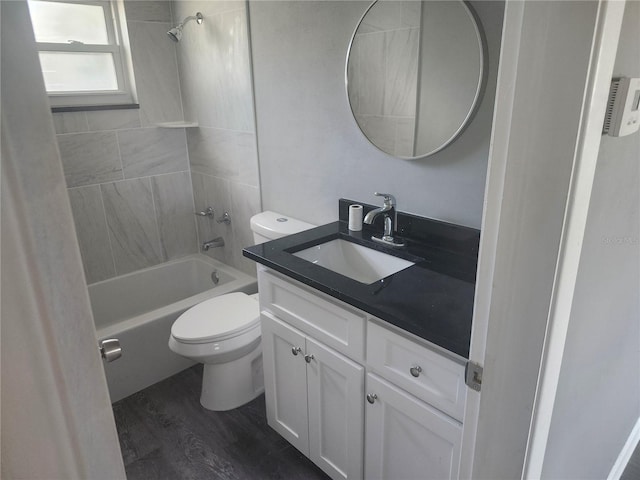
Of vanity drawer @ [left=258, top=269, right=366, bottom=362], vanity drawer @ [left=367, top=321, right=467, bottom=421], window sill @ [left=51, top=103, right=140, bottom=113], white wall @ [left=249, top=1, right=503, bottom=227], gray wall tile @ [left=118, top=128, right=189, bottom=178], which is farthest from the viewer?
gray wall tile @ [left=118, top=128, right=189, bottom=178]

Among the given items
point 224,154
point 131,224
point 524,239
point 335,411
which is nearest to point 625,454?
point 335,411

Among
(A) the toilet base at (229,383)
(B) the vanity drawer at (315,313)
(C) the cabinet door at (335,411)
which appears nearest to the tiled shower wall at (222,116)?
(A) the toilet base at (229,383)

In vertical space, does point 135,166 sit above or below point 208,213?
above

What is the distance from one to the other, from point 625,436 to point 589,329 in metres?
1.15

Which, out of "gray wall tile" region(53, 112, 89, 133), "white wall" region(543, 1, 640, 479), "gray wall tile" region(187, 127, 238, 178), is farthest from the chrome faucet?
"gray wall tile" region(53, 112, 89, 133)

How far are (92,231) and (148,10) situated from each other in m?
1.32

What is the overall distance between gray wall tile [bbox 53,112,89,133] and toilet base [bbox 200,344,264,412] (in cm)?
150

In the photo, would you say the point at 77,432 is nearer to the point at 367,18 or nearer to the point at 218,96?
the point at 367,18

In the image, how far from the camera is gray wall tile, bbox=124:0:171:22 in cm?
250

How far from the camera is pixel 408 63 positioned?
1.59 m

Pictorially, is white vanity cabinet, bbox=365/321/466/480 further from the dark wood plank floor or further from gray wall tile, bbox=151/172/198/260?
gray wall tile, bbox=151/172/198/260

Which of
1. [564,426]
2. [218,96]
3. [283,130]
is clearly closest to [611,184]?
[564,426]

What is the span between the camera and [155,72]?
106 inches

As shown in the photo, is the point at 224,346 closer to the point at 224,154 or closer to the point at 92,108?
the point at 224,154
